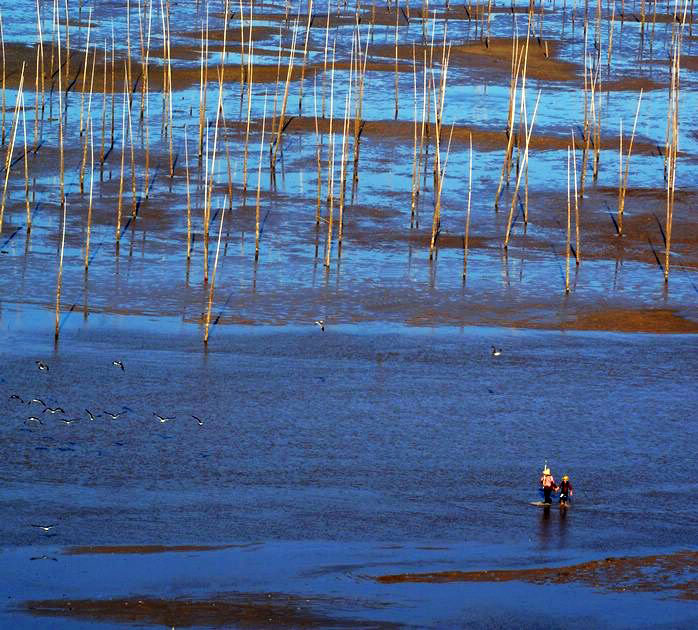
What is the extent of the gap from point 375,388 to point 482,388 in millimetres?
955

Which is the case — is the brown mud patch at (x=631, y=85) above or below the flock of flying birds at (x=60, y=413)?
above

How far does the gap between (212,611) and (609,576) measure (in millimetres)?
2464

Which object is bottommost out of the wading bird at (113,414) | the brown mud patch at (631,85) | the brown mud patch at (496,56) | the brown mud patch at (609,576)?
the brown mud patch at (609,576)

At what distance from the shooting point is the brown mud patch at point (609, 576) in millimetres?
8375

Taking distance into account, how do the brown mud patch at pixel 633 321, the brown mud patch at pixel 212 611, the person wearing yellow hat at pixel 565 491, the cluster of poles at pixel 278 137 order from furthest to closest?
the cluster of poles at pixel 278 137
the brown mud patch at pixel 633 321
the person wearing yellow hat at pixel 565 491
the brown mud patch at pixel 212 611

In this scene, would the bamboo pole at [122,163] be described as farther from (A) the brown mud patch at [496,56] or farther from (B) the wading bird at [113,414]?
(A) the brown mud patch at [496,56]

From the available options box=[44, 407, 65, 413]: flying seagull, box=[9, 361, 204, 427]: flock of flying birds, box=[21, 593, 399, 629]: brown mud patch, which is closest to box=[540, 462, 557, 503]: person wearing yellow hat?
box=[21, 593, 399, 629]: brown mud patch

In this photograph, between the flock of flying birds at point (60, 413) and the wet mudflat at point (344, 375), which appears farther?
the flock of flying birds at point (60, 413)

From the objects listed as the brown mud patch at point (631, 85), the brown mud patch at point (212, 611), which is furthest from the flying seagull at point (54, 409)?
the brown mud patch at point (631, 85)

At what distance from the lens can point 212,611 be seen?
7.82m

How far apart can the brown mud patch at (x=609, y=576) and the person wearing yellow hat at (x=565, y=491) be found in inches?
29.2

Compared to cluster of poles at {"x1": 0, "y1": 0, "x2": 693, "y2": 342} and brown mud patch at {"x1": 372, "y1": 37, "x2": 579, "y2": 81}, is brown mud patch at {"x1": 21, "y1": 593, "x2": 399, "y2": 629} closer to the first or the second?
cluster of poles at {"x1": 0, "y1": 0, "x2": 693, "y2": 342}

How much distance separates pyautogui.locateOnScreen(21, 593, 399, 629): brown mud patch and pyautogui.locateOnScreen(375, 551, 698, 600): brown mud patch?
2.04 feet

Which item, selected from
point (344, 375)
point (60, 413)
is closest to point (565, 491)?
point (344, 375)
